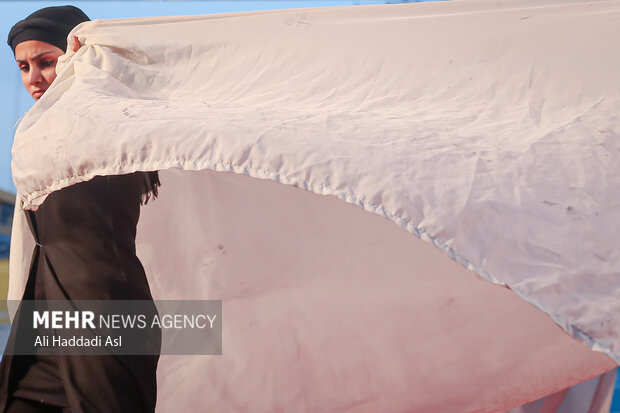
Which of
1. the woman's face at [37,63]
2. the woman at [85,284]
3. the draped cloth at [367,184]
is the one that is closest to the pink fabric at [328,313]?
the draped cloth at [367,184]

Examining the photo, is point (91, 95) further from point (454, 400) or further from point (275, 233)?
point (454, 400)

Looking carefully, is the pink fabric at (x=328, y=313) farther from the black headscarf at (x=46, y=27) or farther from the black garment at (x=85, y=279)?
the black garment at (x=85, y=279)

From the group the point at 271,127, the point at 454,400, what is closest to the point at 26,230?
the point at 271,127

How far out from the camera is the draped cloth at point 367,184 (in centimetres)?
80

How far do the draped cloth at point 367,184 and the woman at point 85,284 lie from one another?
55mm

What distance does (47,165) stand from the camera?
928 mm

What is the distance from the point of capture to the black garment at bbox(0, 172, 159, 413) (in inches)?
34.7

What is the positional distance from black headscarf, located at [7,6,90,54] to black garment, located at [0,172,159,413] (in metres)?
0.47

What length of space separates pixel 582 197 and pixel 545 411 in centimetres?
73

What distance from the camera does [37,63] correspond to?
1.29 metres

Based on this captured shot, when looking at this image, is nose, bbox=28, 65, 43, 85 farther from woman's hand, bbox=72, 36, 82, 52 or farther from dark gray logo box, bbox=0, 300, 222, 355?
dark gray logo box, bbox=0, 300, 222, 355

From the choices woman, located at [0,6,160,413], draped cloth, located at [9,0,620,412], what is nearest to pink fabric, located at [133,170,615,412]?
draped cloth, located at [9,0,620,412]

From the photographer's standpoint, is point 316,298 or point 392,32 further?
point 316,298

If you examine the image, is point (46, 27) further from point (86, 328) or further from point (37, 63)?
point (86, 328)
